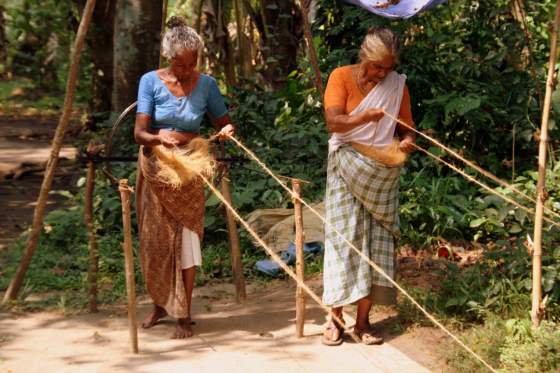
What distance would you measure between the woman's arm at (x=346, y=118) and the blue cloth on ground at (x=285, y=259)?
176cm

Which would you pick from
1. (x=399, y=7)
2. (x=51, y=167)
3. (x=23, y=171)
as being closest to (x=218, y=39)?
(x=23, y=171)

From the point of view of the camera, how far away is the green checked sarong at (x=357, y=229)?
4332 mm

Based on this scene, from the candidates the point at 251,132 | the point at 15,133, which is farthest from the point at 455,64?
the point at 15,133

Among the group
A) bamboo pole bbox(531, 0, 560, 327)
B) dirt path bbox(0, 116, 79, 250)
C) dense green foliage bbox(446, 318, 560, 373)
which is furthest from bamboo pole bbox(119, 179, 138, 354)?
dirt path bbox(0, 116, 79, 250)

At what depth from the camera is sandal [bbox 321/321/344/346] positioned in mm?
4418

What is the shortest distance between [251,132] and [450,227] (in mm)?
2435

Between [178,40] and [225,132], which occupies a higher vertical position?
[178,40]

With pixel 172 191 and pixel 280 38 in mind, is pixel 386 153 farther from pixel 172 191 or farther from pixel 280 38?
pixel 280 38

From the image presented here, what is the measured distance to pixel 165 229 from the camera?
459 centimetres

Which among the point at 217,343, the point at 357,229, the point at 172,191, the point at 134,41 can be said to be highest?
the point at 134,41

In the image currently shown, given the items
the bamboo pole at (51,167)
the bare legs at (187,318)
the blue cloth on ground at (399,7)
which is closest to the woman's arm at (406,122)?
the bare legs at (187,318)

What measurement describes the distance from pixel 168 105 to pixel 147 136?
0.22 meters

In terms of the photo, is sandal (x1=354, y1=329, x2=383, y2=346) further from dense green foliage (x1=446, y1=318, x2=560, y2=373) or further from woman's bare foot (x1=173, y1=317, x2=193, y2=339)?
woman's bare foot (x1=173, y1=317, x2=193, y2=339)

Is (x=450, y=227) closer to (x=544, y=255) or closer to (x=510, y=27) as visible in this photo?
(x=544, y=255)
